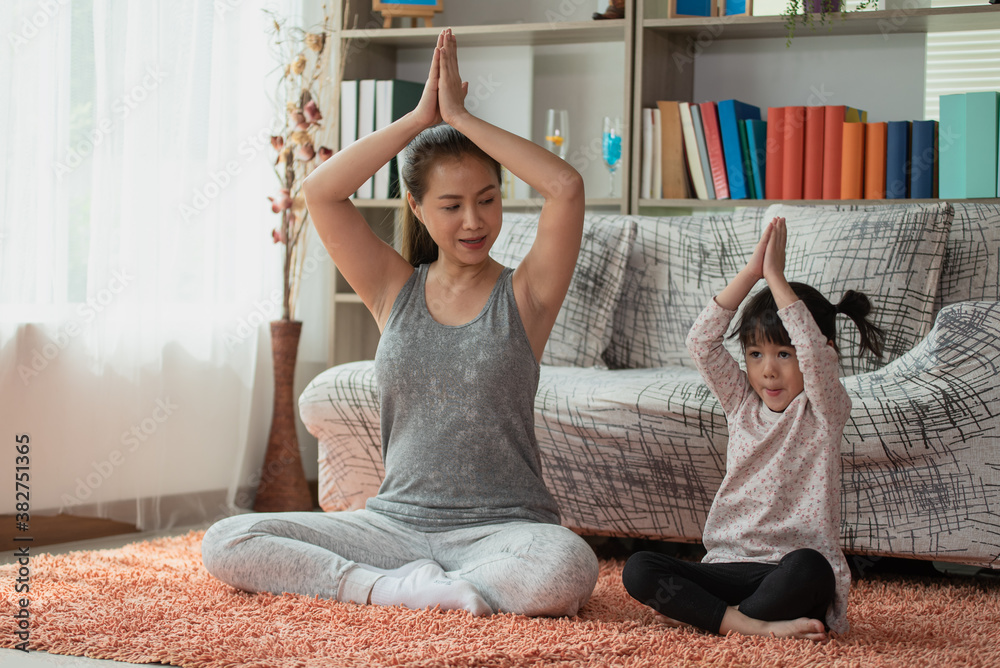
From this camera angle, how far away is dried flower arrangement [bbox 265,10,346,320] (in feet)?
9.74

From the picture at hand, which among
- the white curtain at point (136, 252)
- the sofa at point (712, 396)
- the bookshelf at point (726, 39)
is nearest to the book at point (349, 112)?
the white curtain at point (136, 252)

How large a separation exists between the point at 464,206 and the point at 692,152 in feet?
5.03

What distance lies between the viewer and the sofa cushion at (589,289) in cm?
256

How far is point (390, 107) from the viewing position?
322 centimetres

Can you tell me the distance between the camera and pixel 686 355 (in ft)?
8.32

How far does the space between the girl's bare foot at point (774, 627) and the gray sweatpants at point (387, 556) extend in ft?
0.71

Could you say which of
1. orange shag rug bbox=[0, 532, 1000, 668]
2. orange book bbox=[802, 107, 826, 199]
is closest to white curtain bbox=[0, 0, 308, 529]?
orange shag rug bbox=[0, 532, 1000, 668]

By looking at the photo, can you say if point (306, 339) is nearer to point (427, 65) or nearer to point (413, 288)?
point (427, 65)

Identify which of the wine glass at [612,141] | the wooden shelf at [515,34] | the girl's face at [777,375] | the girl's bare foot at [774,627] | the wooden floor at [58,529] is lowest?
the wooden floor at [58,529]

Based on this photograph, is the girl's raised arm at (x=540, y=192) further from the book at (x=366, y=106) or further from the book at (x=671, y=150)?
the book at (x=366, y=106)

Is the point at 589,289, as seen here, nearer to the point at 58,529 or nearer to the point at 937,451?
the point at 937,451

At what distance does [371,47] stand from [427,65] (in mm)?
237

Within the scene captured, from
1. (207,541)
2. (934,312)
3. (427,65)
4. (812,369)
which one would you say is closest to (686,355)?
(934,312)

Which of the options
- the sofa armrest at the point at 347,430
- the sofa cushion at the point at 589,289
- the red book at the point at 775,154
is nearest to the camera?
the sofa armrest at the point at 347,430
